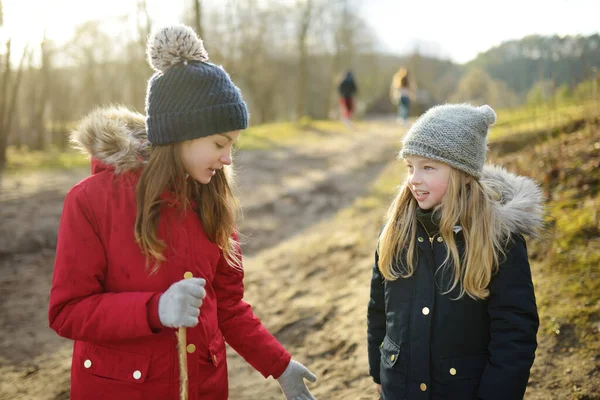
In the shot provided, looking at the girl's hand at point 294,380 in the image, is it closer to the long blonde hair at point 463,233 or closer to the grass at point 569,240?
the long blonde hair at point 463,233

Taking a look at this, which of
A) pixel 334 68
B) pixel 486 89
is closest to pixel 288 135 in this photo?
pixel 486 89

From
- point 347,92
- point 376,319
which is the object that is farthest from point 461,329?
point 347,92

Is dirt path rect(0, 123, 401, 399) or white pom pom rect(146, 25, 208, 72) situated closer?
white pom pom rect(146, 25, 208, 72)

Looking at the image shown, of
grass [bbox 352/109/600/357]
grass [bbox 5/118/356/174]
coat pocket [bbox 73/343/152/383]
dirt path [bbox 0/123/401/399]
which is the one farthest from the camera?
grass [bbox 5/118/356/174]

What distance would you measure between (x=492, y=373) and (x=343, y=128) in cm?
1683

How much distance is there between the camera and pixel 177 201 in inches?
77.5

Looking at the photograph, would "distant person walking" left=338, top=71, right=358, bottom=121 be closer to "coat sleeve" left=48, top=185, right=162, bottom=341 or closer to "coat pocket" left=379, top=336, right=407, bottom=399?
"coat pocket" left=379, top=336, right=407, bottom=399

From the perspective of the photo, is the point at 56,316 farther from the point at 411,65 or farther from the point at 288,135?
the point at 411,65

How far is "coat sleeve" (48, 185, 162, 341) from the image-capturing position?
68.4 inches

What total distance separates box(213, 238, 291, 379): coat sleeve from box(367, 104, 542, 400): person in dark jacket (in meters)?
0.48

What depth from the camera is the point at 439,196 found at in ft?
7.32

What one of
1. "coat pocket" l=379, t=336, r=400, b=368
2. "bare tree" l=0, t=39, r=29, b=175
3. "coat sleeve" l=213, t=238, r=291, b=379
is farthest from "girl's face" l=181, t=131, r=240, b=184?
"bare tree" l=0, t=39, r=29, b=175

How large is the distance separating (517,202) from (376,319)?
0.82 m

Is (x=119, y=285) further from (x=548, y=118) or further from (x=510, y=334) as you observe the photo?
(x=548, y=118)
